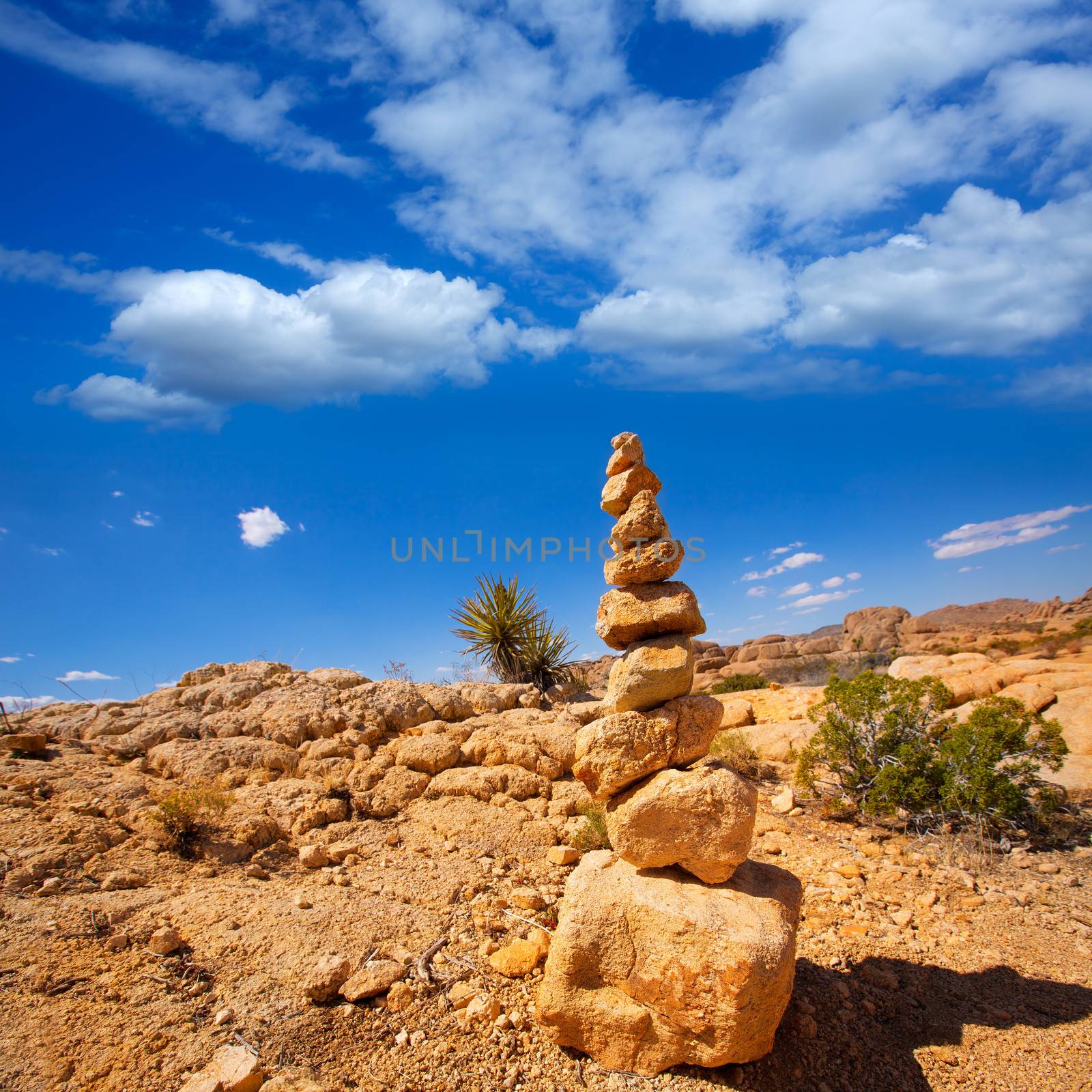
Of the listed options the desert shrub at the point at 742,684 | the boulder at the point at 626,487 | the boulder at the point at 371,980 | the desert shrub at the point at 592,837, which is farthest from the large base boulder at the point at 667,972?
the desert shrub at the point at 742,684

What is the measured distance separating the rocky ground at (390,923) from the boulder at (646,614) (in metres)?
2.35

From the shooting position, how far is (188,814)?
19.1 ft

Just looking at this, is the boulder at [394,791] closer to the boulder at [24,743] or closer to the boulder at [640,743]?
the boulder at [640,743]

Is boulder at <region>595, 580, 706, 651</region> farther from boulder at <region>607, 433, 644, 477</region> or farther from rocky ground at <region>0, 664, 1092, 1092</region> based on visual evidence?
rocky ground at <region>0, 664, 1092, 1092</region>

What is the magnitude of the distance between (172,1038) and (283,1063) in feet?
2.08

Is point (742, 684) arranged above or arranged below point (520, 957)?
above

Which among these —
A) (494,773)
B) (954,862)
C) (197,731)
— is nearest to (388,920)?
(494,773)

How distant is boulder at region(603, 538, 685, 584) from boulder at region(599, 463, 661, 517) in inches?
13.9

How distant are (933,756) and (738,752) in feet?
9.17

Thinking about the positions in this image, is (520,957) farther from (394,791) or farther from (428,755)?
(428,755)

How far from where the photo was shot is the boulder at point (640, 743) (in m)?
4.39

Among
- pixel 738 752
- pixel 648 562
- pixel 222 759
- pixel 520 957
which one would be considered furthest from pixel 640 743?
pixel 738 752

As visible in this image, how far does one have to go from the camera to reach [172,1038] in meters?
3.56

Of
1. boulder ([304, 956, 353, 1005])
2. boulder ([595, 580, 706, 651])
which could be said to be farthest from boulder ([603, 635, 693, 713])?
boulder ([304, 956, 353, 1005])
